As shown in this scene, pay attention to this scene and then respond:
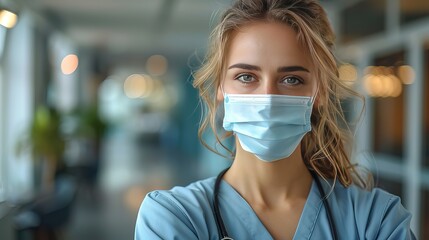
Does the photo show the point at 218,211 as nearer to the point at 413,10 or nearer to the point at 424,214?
the point at 424,214

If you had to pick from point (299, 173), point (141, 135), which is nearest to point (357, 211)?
point (299, 173)

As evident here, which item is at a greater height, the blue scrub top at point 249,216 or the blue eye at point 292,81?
the blue eye at point 292,81

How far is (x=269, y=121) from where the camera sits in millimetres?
1104

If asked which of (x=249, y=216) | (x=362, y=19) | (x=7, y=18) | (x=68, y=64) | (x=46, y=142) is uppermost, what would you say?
(x=362, y=19)

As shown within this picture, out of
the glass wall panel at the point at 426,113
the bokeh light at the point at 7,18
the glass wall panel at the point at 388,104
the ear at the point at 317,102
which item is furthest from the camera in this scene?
the glass wall panel at the point at 388,104

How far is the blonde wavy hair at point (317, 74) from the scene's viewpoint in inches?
42.8

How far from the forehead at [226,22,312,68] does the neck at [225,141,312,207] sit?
231 millimetres

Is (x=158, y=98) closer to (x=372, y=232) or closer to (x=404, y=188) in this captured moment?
(x=404, y=188)

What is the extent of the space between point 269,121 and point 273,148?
6 cm

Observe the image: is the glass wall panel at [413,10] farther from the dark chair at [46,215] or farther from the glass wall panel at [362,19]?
the dark chair at [46,215]

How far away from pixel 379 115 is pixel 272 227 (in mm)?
3909

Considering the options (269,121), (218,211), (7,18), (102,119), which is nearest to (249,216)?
(218,211)

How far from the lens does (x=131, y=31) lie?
27.9ft

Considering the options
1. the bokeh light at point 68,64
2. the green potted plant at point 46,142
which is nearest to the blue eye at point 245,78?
the green potted plant at point 46,142
